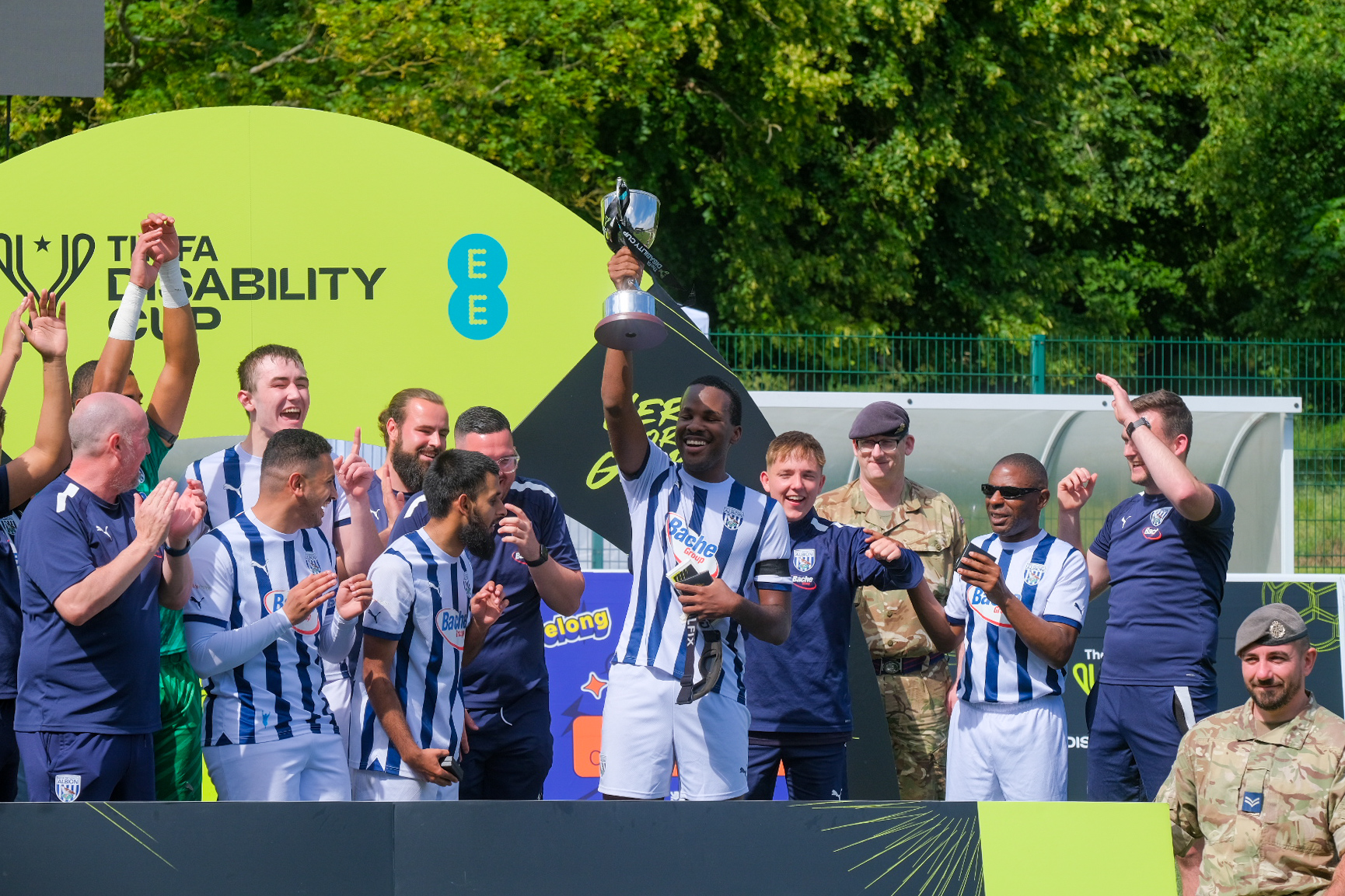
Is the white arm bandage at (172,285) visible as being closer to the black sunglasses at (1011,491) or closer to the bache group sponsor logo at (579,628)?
the bache group sponsor logo at (579,628)

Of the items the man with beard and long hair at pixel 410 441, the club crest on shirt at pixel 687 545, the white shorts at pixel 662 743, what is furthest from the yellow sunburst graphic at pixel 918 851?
the man with beard and long hair at pixel 410 441

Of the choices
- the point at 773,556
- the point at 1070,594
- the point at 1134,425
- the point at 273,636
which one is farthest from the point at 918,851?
the point at 1134,425

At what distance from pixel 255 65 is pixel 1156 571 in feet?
35.6

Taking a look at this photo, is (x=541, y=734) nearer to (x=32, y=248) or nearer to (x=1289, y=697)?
(x=1289, y=697)

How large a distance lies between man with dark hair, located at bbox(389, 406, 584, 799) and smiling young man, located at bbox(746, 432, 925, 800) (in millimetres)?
806

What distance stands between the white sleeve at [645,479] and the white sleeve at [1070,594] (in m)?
1.50

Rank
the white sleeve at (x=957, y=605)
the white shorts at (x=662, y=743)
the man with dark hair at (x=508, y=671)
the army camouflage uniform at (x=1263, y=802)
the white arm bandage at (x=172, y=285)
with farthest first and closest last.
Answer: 1. the white sleeve at (x=957, y=605)
2. the white arm bandage at (x=172, y=285)
3. the man with dark hair at (x=508, y=671)
4. the white shorts at (x=662, y=743)
5. the army camouflage uniform at (x=1263, y=802)

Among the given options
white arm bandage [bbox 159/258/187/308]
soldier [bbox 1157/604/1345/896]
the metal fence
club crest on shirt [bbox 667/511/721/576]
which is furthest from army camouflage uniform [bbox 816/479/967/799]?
the metal fence

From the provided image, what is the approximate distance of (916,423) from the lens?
7770 millimetres

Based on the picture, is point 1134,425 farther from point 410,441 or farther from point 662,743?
point 410,441

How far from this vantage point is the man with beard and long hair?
504 cm

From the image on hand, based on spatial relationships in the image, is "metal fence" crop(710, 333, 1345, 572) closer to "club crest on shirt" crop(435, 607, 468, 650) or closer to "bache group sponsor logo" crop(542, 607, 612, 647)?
"bache group sponsor logo" crop(542, 607, 612, 647)

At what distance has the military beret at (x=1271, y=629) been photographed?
3.84m

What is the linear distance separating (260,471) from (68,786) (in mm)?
1158
